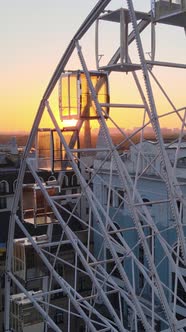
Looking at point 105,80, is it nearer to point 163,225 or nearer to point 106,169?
point 163,225

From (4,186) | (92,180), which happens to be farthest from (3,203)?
(92,180)

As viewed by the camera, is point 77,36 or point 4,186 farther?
point 4,186

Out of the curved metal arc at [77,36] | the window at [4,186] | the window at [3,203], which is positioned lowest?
the window at [3,203]

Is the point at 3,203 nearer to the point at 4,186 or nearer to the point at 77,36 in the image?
the point at 4,186

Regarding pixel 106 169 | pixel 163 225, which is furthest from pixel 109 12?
pixel 106 169

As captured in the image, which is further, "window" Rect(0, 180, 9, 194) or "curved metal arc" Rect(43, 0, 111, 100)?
"window" Rect(0, 180, 9, 194)

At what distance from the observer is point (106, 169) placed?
26391mm

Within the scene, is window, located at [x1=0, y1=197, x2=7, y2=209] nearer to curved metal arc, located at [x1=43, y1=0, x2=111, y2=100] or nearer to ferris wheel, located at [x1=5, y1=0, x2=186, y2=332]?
ferris wheel, located at [x1=5, y1=0, x2=186, y2=332]

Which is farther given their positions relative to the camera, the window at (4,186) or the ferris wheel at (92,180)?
the window at (4,186)

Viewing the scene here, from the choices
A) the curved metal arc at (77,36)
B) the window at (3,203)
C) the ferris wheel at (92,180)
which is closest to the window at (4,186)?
the window at (3,203)

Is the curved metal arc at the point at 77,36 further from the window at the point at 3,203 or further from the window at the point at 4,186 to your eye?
the window at the point at 3,203

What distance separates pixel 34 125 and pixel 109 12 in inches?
108

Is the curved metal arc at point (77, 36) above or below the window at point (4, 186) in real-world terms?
above

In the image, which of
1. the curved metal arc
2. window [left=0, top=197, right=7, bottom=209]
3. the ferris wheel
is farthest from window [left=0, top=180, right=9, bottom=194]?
the curved metal arc
